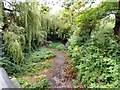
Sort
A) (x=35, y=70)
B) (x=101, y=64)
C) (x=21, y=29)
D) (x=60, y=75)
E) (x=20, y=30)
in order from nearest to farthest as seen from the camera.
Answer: (x=101, y=64) → (x=60, y=75) → (x=35, y=70) → (x=20, y=30) → (x=21, y=29)

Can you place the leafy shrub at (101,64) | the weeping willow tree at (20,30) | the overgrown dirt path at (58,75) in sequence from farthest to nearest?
the weeping willow tree at (20,30), the overgrown dirt path at (58,75), the leafy shrub at (101,64)

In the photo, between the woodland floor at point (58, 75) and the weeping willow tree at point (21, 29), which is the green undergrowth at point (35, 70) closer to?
the woodland floor at point (58, 75)

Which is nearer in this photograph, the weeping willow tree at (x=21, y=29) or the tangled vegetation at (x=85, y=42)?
the tangled vegetation at (x=85, y=42)

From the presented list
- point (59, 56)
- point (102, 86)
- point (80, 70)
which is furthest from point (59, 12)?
point (102, 86)

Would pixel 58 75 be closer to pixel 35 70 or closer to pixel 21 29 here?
pixel 35 70

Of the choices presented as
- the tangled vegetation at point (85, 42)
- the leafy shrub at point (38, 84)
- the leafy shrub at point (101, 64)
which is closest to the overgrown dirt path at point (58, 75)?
the leafy shrub at point (38, 84)

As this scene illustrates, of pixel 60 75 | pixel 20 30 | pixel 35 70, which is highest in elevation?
pixel 20 30

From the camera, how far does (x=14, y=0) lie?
7.54m

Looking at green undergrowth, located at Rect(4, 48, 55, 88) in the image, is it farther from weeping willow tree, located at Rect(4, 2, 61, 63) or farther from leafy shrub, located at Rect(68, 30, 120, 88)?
leafy shrub, located at Rect(68, 30, 120, 88)

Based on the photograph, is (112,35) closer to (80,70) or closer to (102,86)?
(80,70)

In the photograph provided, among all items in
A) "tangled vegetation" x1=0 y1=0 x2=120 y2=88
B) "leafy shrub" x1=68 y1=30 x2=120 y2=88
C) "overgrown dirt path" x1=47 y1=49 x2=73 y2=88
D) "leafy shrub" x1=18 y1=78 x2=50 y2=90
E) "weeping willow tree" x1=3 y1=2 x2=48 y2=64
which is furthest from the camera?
"weeping willow tree" x1=3 y1=2 x2=48 y2=64

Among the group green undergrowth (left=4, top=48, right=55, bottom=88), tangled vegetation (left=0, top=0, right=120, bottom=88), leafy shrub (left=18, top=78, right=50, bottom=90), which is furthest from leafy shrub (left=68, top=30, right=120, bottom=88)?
green undergrowth (left=4, top=48, right=55, bottom=88)

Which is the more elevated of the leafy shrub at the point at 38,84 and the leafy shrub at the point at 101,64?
the leafy shrub at the point at 101,64

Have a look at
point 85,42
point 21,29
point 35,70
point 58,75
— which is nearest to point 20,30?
point 21,29
